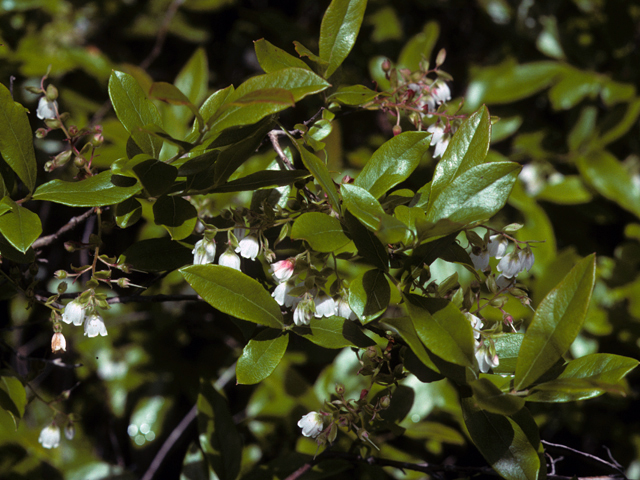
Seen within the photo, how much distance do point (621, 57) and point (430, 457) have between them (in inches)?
65.2

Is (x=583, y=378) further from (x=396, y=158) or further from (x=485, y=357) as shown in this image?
(x=396, y=158)

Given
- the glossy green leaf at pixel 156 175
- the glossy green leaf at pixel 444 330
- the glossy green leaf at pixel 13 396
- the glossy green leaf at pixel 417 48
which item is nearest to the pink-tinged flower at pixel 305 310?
the glossy green leaf at pixel 444 330

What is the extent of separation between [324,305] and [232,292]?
132 mm

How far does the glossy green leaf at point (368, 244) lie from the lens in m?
0.65

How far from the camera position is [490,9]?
2010 millimetres

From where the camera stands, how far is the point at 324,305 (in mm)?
708

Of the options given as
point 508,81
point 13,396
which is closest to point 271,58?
point 13,396

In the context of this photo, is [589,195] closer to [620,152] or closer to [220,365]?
[620,152]

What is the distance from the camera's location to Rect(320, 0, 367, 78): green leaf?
79 cm

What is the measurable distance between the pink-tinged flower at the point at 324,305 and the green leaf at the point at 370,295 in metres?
0.07

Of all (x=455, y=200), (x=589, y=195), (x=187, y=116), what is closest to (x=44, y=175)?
(x=187, y=116)

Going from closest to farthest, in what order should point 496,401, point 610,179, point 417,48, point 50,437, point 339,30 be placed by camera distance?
1. point 496,401
2. point 339,30
3. point 50,437
4. point 417,48
5. point 610,179

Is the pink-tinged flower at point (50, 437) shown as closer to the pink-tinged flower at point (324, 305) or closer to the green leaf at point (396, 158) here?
the pink-tinged flower at point (324, 305)

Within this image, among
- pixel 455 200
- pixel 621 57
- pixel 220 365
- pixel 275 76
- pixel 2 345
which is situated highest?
pixel 275 76
